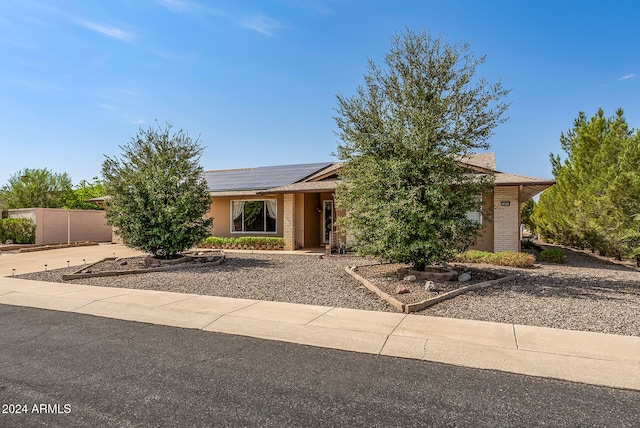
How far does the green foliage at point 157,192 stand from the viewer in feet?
43.0

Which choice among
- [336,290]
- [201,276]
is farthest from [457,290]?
[201,276]

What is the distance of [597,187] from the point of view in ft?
50.1

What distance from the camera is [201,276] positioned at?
11.3m

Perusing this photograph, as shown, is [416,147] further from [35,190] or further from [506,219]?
[35,190]

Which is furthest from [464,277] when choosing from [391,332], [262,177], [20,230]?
[20,230]

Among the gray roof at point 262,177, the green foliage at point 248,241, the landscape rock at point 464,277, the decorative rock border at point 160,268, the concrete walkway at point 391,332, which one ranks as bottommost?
the concrete walkway at point 391,332

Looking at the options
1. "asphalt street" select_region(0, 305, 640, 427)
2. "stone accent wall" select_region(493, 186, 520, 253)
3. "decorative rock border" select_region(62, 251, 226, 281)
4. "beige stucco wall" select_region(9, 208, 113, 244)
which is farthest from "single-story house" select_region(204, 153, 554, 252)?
"asphalt street" select_region(0, 305, 640, 427)

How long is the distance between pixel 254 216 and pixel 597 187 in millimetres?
16264

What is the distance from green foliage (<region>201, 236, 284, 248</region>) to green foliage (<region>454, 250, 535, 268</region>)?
29.3ft

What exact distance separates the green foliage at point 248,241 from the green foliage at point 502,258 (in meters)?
8.94

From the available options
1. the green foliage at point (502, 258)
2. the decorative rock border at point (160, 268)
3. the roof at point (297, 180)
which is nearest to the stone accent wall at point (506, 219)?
the roof at point (297, 180)

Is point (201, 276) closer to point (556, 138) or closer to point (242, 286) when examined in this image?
point (242, 286)

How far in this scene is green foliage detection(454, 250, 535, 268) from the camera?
1279 centimetres

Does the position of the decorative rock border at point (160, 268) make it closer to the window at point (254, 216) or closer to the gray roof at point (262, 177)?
the window at point (254, 216)
